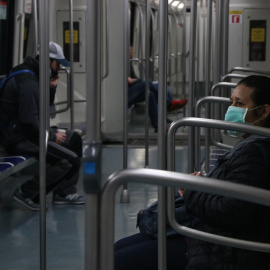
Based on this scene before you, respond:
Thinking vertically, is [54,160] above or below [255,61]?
below

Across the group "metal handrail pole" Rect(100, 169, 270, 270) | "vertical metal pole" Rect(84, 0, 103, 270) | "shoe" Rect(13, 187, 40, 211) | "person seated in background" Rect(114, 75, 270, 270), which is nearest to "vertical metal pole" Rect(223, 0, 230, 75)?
"shoe" Rect(13, 187, 40, 211)

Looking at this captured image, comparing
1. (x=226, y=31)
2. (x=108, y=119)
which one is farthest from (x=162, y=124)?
(x=108, y=119)

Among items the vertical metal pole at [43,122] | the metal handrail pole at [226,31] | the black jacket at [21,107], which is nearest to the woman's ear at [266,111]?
the vertical metal pole at [43,122]

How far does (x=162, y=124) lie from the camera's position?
6.91 feet

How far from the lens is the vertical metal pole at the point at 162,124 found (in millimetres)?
2020

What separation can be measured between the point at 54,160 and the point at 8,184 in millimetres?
1008

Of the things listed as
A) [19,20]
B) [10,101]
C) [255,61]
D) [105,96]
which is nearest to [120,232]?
[10,101]

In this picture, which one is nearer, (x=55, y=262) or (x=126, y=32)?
(x=55, y=262)

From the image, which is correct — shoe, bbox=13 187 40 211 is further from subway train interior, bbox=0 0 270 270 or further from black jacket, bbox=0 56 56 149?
black jacket, bbox=0 56 56 149

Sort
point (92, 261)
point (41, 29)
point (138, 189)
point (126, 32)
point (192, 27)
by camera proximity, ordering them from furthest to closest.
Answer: point (138, 189), point (126, 32), point (41, 29), point (192, 27), point (92, 261)

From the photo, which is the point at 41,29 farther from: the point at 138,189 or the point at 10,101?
the point at 138,189

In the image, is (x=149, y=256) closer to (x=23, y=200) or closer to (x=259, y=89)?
(x=259, y=89)

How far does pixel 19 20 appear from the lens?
6.41m

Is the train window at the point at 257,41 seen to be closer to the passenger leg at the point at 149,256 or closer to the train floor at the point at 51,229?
the train floor at the point at 51,229
